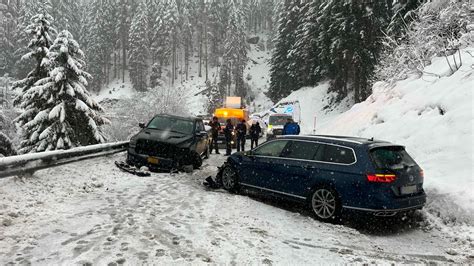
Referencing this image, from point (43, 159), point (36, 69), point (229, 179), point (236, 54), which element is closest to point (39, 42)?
point (36, 69)

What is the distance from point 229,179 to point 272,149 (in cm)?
159

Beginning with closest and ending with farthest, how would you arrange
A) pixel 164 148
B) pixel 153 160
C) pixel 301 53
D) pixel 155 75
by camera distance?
pixel 153 160
pixel 164 148
pixel 301 53
pixel 155 75

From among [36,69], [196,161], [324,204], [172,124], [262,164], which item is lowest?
[324,204]

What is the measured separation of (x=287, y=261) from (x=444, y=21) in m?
14.5

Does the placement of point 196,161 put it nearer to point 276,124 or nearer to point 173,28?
point 276,124

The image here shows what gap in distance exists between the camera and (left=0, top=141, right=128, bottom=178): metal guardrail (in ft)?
25.2

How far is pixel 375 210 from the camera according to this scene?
681 centimetres

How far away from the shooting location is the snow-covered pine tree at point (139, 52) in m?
76.6

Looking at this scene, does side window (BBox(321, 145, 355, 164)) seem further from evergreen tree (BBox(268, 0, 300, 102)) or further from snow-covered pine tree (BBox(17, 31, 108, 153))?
evergreen tree (BBox(268, 0, 300, 102))

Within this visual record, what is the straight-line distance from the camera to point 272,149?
29.7 feet

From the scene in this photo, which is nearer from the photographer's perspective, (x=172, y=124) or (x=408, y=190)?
(x=408, y=190)

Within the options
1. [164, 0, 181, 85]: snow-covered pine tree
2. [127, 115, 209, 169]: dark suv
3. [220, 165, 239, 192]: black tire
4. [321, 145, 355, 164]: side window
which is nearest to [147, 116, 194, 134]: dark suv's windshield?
[127, 115, 209, 169]: dark suv

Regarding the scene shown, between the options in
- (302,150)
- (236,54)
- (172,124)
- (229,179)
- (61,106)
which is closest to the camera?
(302,150)

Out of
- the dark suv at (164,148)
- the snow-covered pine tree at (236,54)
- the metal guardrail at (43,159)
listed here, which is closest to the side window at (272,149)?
the dark suv at (164,148)
